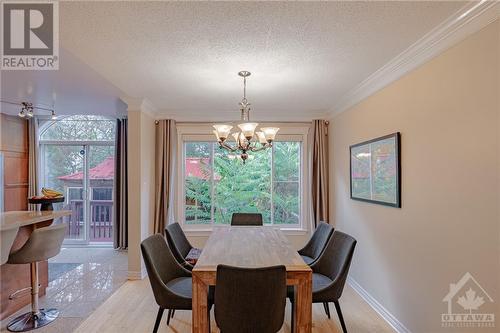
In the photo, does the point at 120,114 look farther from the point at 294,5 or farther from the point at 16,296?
the point at 294,5

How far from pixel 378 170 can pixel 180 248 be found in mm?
2429

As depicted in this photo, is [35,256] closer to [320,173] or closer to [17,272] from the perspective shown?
[17,272]

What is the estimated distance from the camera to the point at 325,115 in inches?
187

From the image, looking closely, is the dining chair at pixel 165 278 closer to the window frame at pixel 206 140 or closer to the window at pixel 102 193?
the window frame at pixel 206 140

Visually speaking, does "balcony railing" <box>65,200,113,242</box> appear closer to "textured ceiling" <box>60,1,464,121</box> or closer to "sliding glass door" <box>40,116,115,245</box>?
"sliding glass door" <box>40,116,115,245</box>

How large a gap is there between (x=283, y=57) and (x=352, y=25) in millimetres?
698

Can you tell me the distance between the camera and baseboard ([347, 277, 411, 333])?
261 cm

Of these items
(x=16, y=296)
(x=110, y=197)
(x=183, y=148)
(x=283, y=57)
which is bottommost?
(x=16, y=296)

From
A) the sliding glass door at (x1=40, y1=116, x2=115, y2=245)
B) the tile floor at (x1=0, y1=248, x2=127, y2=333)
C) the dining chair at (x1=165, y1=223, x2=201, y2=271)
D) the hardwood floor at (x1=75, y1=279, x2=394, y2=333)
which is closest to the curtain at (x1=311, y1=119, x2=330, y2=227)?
the hardwood floor at (x1=75, y1=279, x2=394, y2=333)

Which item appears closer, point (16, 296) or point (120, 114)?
point (16, 296)

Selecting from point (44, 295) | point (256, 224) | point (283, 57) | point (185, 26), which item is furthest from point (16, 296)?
point (283, 57)

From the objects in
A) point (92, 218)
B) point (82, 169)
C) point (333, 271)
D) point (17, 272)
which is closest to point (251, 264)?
point (333, 271)

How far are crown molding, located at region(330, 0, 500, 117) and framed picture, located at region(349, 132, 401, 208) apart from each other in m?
0.61

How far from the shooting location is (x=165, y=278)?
8.32ft
